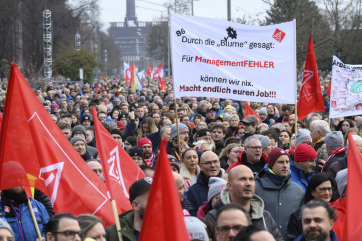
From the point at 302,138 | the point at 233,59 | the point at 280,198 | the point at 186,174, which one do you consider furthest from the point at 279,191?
the point at 233,59

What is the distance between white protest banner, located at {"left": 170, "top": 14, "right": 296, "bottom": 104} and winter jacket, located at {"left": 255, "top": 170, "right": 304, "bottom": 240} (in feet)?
9.94

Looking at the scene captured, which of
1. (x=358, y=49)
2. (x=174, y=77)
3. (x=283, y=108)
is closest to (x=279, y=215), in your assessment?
(x=174, y=77)

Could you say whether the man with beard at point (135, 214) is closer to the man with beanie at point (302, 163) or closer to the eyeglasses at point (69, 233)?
the eyeglasses at point (69, 233)

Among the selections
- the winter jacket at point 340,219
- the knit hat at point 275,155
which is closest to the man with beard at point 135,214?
the winter jacket at point 340,219

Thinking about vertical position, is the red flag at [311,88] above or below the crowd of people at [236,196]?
above

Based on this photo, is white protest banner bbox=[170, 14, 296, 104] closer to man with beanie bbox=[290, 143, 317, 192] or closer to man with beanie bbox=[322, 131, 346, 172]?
man with beanie bbox=[322, 131, 346, 172]

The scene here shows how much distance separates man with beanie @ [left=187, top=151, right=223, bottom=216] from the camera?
7271mm

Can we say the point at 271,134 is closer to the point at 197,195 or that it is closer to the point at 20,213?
the point at 197,195

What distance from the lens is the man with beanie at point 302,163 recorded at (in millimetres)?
7754

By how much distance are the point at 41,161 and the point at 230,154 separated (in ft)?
12.1

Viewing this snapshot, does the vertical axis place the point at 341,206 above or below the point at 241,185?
below

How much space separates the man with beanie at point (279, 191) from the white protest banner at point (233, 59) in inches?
115

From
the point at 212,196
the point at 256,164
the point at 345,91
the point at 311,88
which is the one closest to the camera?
the point at 212,196

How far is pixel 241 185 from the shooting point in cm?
595
